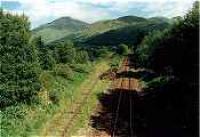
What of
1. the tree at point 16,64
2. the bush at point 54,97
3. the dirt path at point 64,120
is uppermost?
the tree at point 16,64

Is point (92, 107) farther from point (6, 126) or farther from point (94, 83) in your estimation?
point (94, 83)

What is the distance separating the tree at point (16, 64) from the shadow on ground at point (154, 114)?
576cm

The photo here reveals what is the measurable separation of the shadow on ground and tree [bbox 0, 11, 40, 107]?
18.9ft

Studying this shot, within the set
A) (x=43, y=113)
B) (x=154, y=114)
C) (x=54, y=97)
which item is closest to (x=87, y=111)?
(x=54, y=97)

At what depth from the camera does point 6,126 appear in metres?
29.0

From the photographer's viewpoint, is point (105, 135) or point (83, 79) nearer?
point (105, 135)

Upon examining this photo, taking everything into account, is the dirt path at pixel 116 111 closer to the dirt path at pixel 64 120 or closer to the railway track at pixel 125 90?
the railway track at pixel 125 90

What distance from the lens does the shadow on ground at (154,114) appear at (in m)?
29.9

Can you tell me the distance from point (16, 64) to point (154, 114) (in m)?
11.7

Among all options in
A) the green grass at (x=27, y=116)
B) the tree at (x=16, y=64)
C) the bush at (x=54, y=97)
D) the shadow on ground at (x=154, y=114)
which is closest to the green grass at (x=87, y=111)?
the shadow on ground at (x=154, y=114)

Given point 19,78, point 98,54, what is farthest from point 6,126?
point 98,54

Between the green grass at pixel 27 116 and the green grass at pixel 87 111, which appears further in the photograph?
the green grass at pixel 87 111

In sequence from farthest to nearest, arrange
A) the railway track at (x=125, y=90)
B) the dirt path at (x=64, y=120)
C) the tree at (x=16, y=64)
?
the tree at (x=16, y=64) → the railway track at (x=125, y=90) → the dirt path at (x=64, y=120)

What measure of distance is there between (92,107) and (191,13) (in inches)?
462
